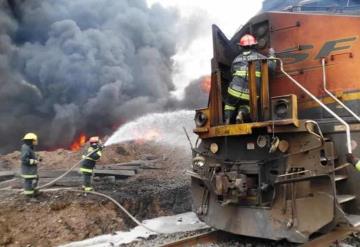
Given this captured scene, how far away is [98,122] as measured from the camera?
2528cm

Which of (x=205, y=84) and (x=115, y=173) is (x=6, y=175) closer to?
(x=115, y=173)

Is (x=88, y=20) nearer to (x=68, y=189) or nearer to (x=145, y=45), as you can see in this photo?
(x=145, y=45)

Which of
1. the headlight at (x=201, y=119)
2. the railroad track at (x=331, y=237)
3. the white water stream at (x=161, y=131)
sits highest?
the white water stream at (x=161, y=131)

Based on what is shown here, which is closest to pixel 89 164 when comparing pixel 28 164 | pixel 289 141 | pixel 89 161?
pixel 89 161

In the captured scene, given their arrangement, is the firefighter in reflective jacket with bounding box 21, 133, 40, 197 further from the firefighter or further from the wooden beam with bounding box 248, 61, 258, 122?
the wooden beam with bounding box 248, 61, 258, 122

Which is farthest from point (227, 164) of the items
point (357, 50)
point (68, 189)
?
point (68, 189)

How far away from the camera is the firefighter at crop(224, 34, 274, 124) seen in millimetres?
4992

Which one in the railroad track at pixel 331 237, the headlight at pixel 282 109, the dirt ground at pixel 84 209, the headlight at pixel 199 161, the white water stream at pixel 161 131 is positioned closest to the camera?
the railroad track at pixel 331 237

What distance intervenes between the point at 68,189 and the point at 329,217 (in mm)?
5541

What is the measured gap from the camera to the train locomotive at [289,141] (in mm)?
4301

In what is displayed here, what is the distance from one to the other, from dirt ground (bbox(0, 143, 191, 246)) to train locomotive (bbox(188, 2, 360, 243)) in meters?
2.36

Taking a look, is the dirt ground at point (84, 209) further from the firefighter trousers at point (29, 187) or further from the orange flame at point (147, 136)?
the orange flame at point (147, 136)

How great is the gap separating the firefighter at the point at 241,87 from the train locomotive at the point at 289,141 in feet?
0.42

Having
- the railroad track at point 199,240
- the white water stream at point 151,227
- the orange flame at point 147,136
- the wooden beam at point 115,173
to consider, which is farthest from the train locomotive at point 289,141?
the orange flame at point 147,136
